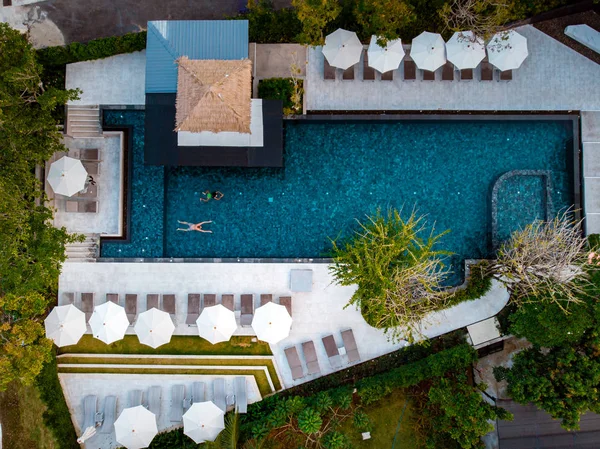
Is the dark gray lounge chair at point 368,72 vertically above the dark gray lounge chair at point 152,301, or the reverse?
→ the dark gray lounge chair at point 368,72

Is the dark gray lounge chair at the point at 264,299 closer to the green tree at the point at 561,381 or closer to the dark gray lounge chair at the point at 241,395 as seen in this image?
the dark gray lounge chair at the point at 241,395

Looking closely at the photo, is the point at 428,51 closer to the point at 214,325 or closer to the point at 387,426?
the point at 214,325

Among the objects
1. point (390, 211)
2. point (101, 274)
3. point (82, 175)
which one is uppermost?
point (82, 175)

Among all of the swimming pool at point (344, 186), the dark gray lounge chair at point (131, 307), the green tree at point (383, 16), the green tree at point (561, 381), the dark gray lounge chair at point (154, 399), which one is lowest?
the dark gray lounge chair at point (154, 399)

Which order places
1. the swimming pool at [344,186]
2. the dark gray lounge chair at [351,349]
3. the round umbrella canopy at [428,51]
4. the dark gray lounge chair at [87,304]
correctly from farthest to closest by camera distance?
the swimming pool at [344,186]
the dark gray lounge chair at [87,304]
the dark gray lounge chair at [351,349]
the round umbrella canopy at [428,51]

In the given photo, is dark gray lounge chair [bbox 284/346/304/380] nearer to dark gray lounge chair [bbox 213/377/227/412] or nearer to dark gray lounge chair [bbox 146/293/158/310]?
dark gray lounge chair [bbox 213/377/227/412]

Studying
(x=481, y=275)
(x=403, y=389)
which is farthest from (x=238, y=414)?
(x=481, y=275)

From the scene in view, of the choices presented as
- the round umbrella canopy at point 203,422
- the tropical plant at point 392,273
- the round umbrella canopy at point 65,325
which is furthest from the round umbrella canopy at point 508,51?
the round umbrella canopy at point 65,325

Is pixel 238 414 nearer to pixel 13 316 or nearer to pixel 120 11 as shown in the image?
pixel 13 316
